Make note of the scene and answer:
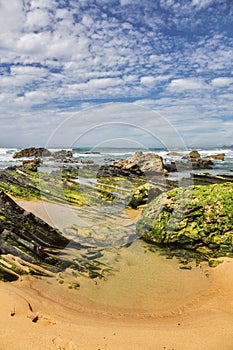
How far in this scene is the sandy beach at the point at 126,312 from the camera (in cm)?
299

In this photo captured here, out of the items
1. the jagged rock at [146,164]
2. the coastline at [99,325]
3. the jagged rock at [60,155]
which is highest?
the jagged rock at [60,155]

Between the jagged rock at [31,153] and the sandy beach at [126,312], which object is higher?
the jagged rock at [31,153]

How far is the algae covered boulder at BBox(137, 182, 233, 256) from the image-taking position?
6172 mm

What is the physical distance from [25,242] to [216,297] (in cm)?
357

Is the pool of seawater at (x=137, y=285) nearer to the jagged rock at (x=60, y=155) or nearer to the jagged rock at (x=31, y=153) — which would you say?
the jagged rock at (x=60, y=155)

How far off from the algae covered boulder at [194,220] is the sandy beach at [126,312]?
789mm

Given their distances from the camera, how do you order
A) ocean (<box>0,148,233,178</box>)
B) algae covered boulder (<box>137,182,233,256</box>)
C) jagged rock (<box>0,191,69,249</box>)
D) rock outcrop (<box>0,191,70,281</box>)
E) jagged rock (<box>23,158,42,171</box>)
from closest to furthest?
rock outcrop (<box>0,191,70,281</box>)
jagged rock (<box>0,191,69,249</box>)
algae covered boulder (<box>137,182,233,256</box>)
jagged rock (<box>23,158,42,171</box>)
ocean (<box>0,148,233,178</box>)

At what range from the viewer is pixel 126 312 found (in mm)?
3910

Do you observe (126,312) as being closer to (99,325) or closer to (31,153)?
(99,325)

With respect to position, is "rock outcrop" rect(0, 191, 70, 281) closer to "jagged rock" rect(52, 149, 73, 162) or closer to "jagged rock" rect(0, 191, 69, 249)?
"jagged rock" rect(0, 191, 69, 249)

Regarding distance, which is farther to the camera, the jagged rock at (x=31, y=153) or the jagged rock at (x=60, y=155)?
the jagged rock at (x=31, y=153)

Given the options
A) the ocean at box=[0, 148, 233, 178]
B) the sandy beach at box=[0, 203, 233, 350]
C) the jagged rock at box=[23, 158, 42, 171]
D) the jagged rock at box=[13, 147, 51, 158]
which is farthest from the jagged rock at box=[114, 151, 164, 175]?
the jagged rock at box=[13, 147, 51, 158]

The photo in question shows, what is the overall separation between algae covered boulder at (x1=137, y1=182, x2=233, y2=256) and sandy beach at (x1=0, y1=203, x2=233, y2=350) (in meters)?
0.79

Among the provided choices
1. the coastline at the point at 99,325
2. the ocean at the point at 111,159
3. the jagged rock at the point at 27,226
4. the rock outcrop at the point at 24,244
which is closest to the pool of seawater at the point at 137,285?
the coastline at the point at 99,325
